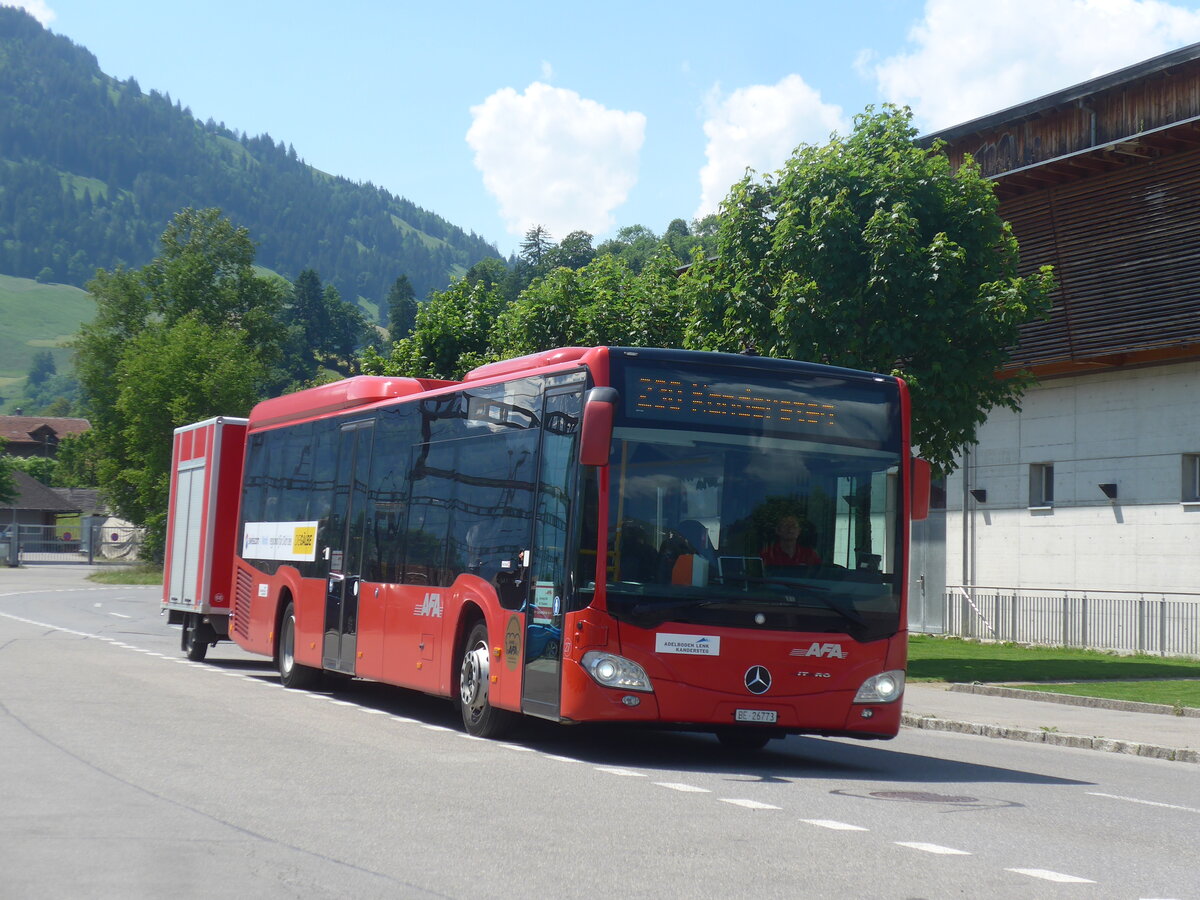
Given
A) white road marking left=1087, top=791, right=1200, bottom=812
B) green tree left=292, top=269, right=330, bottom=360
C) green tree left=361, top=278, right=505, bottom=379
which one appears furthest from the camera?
green tree left=292, top=269, right=330, bottom=360

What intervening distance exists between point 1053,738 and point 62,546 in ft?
266

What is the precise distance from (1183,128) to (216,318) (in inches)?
2605

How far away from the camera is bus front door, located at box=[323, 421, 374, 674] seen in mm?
16594

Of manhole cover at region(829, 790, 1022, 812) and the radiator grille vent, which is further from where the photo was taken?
the radiator grille vent

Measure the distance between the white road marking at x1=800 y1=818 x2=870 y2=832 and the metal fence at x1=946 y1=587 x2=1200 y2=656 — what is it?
23.4 m

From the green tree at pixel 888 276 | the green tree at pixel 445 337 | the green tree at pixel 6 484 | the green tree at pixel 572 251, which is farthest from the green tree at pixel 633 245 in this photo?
the green tree at pixel 888 276

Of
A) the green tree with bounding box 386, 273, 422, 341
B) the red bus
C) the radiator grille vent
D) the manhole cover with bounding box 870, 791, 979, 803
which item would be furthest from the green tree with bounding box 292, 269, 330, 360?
the manhole cover with bounding box 870, 791, 979, 803

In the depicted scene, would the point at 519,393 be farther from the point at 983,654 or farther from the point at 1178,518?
the point at 1178,518

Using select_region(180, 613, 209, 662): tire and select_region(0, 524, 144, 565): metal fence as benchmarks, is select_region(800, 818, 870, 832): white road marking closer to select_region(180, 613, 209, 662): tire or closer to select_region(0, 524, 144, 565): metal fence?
select_region(180, 613, 209, 662): tire

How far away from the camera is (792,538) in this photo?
11953mm

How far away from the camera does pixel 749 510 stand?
1186cm

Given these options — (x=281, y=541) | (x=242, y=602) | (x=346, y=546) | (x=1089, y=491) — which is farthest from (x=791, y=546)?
(x=1089, y=491)

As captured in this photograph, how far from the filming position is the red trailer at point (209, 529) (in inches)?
882

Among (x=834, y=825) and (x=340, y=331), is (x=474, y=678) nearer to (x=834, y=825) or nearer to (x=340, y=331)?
(x=834, y=825)
